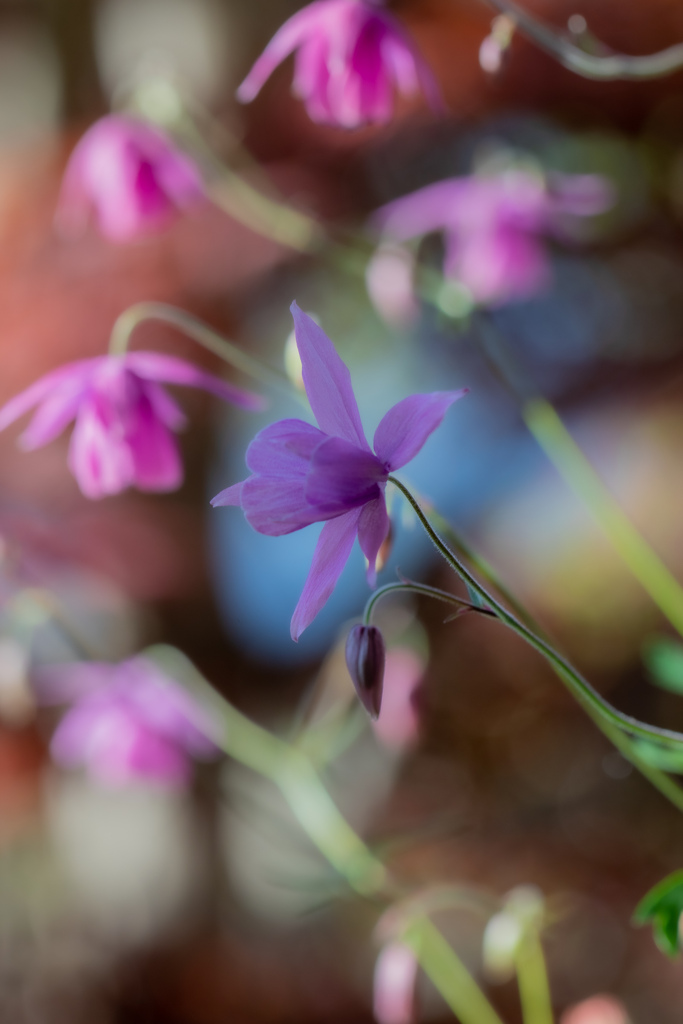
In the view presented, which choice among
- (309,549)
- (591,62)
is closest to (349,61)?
(591,62)

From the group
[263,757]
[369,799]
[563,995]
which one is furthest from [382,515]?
[563,995]

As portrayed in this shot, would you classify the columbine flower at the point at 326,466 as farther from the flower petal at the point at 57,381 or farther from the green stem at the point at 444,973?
the green stem at the point at 444,973

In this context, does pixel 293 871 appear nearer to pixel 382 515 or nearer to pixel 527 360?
pixel 527 360

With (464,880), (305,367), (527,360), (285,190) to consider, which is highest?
(305,367)

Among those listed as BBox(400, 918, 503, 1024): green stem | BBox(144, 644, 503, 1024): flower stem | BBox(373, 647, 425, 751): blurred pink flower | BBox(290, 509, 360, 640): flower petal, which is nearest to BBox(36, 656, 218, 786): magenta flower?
BBox(144, 644, 503, 1024): flower stem

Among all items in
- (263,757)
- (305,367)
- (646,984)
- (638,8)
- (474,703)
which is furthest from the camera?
(474,703)

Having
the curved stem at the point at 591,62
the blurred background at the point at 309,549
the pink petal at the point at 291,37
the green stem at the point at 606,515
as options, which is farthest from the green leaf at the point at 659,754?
the blurred background at the point at 309,549
